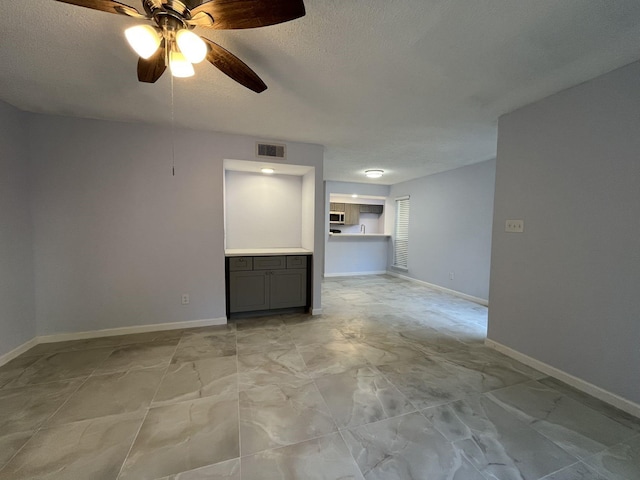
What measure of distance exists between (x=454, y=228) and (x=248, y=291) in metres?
4.06

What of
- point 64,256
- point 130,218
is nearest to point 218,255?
point 130,218

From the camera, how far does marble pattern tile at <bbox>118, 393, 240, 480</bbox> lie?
Result: 54.2 inches

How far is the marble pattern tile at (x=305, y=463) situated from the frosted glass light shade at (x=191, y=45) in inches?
86.5

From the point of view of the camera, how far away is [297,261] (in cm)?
374

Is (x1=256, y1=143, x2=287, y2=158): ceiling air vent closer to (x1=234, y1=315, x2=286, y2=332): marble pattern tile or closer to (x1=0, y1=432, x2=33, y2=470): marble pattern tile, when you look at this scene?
(x1=234, y1=315, x2=286, y2=332): marble pattern tile

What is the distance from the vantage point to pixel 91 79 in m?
2.05

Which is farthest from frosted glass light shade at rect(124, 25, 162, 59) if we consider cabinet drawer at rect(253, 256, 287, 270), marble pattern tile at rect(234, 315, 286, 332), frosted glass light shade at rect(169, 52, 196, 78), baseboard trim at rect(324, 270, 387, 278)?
baseboard trim at rect(324, 270, 387, 278)

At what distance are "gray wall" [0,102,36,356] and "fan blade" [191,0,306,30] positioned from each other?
267 cm

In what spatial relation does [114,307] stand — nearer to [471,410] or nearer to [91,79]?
[91,79]

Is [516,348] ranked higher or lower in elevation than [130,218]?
lower

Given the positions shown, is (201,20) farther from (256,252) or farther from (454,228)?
(454,228)

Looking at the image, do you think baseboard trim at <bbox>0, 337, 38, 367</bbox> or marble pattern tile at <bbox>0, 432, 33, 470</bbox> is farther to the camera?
baseboard trim at <bbox>0, 337, 38, 367</bbox>

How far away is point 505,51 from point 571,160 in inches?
46.3

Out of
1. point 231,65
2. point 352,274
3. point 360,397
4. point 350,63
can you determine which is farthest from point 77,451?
point 352,274
